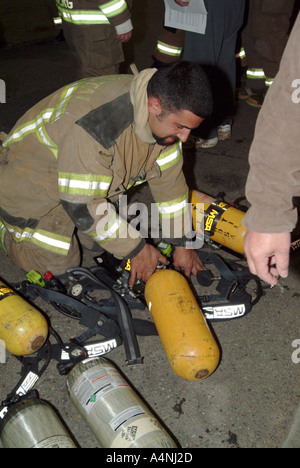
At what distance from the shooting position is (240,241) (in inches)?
119

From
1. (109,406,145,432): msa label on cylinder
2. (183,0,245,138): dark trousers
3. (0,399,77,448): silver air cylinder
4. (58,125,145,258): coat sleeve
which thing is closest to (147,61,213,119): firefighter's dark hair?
(58,125,145,258): coat sleeve

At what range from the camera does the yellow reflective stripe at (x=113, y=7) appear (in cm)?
362

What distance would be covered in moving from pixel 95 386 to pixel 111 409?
0.51 feet

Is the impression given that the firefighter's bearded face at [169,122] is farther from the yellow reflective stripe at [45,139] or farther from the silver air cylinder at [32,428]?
the silver air cylinder at [32,428]

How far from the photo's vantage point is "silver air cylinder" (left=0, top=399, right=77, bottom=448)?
1.94m

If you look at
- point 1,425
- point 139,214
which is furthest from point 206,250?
point 1,425

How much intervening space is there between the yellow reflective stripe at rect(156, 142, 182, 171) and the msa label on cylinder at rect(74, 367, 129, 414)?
4.50 ft

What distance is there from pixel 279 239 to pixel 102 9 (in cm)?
310

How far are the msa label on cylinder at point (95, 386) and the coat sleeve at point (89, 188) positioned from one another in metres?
0.76

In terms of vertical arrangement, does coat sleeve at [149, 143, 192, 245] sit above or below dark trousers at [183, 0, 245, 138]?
below

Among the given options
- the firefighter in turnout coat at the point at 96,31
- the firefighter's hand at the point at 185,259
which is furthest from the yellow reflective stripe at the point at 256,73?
the firefighter's hand at the point at 185,259

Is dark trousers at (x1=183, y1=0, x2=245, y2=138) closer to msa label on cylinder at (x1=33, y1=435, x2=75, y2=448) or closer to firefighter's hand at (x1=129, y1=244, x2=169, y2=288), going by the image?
firefighter's hand at (x1=129, y1=244, x2=169, y2=288)

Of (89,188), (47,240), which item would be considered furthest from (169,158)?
(47,240)
